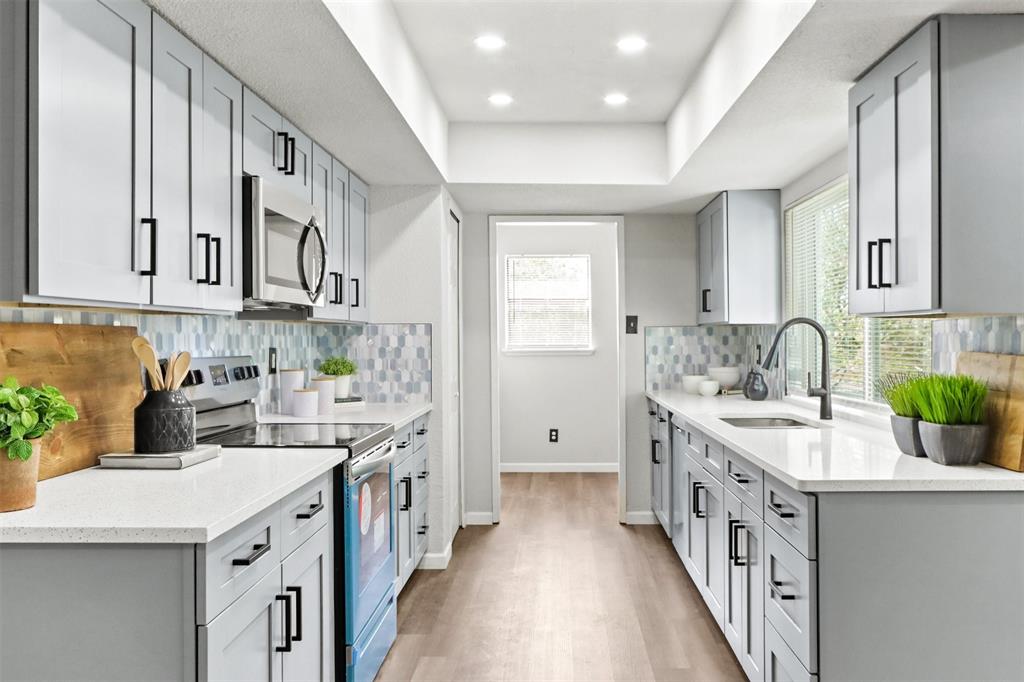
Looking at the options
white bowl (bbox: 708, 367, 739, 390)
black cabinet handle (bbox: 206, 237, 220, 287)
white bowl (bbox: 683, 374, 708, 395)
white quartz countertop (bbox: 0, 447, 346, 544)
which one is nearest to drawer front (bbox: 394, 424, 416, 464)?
white quartz countertop (bbox: 0, 447, 346, 544)

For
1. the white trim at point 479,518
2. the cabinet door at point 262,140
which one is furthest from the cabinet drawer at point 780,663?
the white trim at point 479,518

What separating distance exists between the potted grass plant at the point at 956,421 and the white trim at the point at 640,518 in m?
2.93

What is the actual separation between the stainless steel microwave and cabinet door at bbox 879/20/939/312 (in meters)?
1.96

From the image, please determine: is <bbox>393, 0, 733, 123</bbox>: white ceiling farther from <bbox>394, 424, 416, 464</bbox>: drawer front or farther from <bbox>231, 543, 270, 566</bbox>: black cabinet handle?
<bbox>231, 543, 270, 566</bbox>: black cabinet handle

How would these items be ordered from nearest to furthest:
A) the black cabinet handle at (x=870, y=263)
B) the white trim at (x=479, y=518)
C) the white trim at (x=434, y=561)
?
1. the black cabinet handle at (x=870, y=263)
2. the white trim at (x=434, y=561)
3. the white trim at (x=479, y=518)

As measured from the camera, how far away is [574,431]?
259 inches

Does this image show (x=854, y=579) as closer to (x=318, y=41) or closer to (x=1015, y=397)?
(x=1015, y=397)

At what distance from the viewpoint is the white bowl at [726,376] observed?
4613mm

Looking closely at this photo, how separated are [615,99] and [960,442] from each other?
226 cm

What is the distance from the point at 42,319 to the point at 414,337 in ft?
7.27

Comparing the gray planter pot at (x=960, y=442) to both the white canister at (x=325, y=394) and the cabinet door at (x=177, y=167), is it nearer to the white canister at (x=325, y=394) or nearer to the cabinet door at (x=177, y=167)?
the cabinet door at (x=177, y=167)

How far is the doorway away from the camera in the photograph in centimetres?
655

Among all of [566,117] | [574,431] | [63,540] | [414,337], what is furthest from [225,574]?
[574,431]

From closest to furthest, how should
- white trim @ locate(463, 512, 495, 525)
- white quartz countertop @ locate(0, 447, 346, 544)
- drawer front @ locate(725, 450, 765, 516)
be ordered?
white quartz countertop @ locate(0, 447, 346, 544) < drawer front @ locate(725, 450, 765, 516) < white trim @ locate(463, 512, 495, 525)
